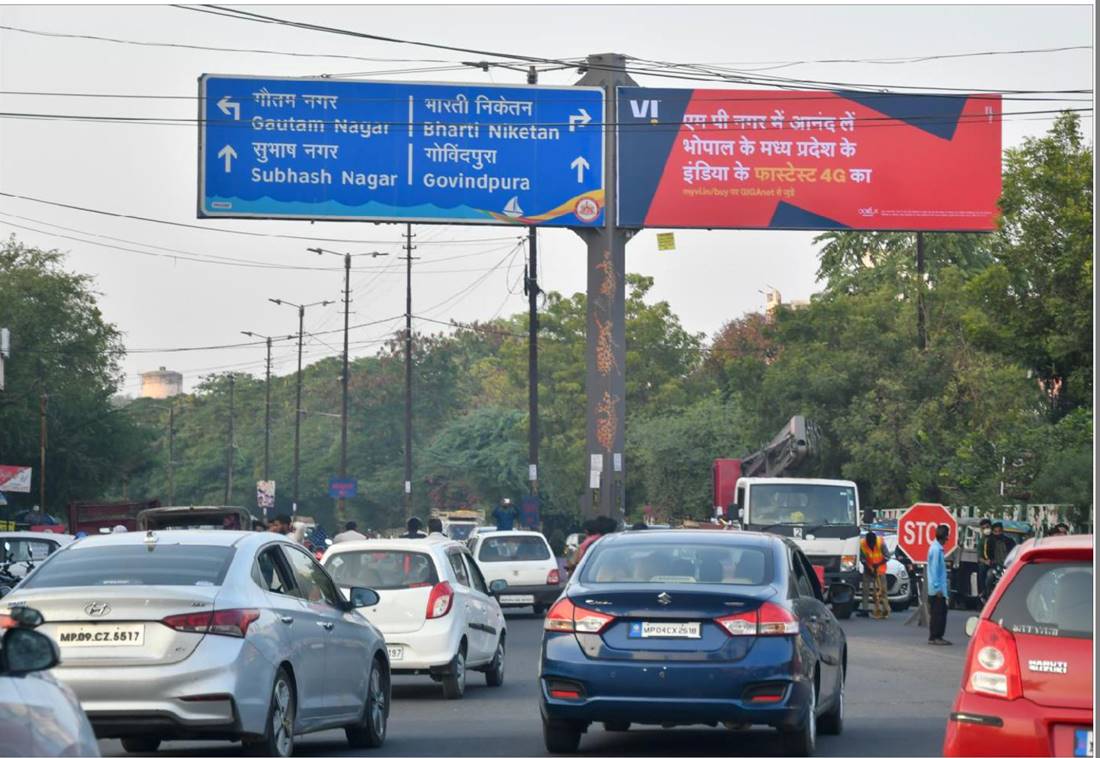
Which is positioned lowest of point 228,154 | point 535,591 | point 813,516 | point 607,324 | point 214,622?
point 535,591

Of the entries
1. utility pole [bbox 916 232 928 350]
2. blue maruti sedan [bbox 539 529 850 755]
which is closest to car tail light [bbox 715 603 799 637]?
blue maruti sedan [bbox 539 529 850 755]

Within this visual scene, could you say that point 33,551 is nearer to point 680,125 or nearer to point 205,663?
point 680,125

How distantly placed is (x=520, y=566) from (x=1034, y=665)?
25.0 meters

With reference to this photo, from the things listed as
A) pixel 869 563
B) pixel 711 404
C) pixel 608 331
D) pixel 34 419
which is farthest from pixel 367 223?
pixel 711 404

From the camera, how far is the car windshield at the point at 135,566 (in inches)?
458

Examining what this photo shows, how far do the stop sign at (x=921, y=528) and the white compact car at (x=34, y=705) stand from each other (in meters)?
25.8

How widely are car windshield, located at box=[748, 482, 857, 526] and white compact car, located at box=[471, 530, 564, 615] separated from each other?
3.75m

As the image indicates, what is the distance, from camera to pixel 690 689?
12.2m

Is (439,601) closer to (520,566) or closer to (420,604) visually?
(420,604)

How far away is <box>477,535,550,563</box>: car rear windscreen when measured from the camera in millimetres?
34156

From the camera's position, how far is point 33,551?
33719mm

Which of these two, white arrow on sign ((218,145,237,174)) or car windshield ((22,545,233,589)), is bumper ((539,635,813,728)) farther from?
white arrow on sign ((218,145,237,174))

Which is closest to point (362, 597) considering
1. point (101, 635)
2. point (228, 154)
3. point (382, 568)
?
point (101, 635)

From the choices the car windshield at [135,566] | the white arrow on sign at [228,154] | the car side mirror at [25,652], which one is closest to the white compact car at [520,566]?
the white arrow on sign at [228,154]
